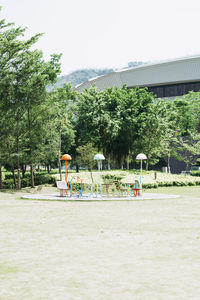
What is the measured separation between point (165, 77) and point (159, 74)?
1.26 meters

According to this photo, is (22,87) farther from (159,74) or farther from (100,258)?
(159,74)

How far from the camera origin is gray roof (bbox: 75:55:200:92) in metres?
64.9

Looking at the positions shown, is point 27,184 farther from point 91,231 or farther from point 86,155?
point 91,231

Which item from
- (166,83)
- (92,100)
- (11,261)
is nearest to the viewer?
(11,261)

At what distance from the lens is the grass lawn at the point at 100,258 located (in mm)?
5328

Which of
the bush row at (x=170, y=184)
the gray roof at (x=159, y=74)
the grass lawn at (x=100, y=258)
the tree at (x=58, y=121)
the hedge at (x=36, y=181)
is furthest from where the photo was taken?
the gray roof at (x=159, y=74)

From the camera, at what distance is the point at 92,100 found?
40.2 m

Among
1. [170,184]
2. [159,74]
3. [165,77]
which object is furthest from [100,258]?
[159,74]

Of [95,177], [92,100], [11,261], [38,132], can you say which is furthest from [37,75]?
[11,261]

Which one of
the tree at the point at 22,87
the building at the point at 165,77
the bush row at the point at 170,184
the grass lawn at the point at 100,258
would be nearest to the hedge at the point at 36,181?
the tree at the point at 22,87

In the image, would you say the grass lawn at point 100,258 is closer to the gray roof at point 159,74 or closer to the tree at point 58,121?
the tree at point 58,121

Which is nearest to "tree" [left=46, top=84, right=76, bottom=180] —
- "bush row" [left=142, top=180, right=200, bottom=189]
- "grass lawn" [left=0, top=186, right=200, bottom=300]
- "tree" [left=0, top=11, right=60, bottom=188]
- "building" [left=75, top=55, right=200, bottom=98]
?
"tree" [left=0, top=11, right=60, bottom=188]

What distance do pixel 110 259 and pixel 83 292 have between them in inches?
77.2

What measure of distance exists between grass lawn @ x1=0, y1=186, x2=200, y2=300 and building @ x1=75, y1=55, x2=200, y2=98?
53.8 meters
